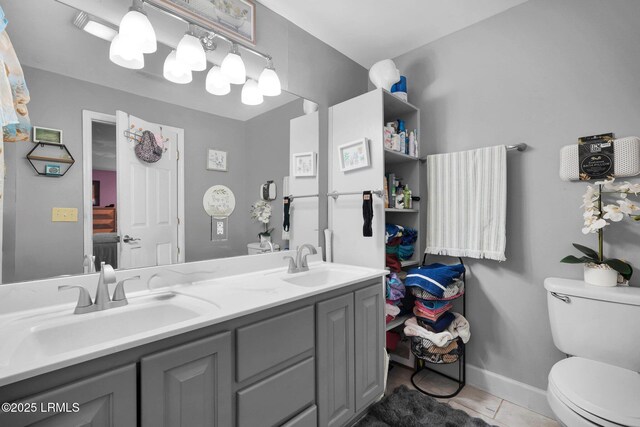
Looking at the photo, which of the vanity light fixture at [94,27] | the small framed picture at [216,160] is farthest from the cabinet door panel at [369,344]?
the vanity light fixture at [94,27]

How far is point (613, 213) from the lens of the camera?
1.45 metres

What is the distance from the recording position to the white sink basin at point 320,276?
176 cm

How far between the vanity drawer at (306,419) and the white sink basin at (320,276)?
635 mm

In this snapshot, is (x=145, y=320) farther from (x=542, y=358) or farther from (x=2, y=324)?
(x=542, y=358)

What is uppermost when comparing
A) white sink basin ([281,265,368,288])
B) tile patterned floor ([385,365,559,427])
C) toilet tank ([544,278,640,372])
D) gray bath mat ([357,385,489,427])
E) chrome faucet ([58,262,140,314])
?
chrome faucet ([58,262,140,314])

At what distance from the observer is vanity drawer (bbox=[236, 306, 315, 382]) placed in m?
1.07

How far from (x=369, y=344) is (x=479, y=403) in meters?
0.91

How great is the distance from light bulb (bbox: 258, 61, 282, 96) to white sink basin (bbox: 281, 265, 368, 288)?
1.18m

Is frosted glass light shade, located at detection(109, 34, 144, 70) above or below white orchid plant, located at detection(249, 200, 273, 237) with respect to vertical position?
above

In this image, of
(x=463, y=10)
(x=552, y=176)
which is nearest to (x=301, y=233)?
(x=552, y=176)

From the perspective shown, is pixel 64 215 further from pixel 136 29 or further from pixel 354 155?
pixel 354 155

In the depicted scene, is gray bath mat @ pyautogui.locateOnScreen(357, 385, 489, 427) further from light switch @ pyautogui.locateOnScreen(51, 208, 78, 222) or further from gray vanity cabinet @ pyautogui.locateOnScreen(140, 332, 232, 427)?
light switch @ pyautogui.locateOnScreen(51, 208, 78, 222)

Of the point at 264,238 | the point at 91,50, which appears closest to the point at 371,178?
the point at 264,238

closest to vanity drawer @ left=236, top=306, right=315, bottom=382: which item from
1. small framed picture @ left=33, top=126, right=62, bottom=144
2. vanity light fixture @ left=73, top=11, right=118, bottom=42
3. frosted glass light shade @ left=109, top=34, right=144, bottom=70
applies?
small framed picture @ left=33, top=126, right=62, bottom=144
